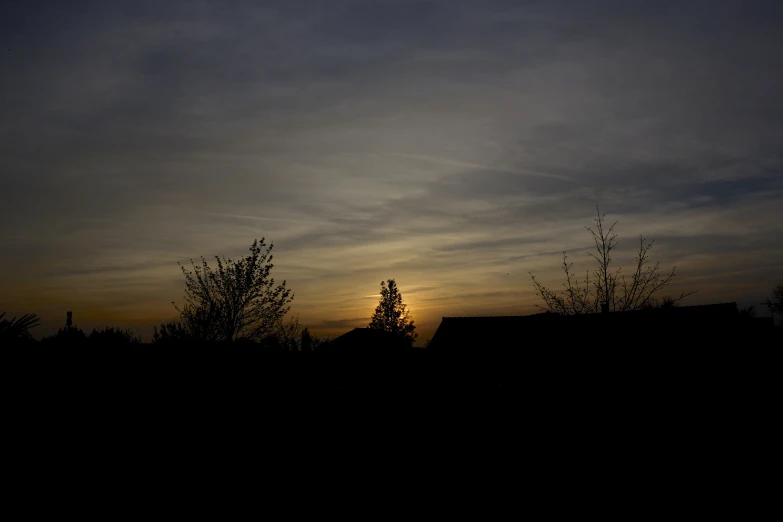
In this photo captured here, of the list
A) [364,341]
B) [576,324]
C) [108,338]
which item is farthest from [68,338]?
[364,341]

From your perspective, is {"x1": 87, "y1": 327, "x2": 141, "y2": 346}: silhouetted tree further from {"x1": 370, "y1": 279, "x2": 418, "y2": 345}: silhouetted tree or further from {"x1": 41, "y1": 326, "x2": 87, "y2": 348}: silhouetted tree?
{"x1": 370, "y1": 279, "x2": 418, "y2": 345}: silhouetted tree

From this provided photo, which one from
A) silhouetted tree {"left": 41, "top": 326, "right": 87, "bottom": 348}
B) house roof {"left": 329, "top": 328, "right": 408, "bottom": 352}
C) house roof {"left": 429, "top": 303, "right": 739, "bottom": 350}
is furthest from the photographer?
house roof {"left": 329, "top": 328, "right": 408, "bottom": 352}

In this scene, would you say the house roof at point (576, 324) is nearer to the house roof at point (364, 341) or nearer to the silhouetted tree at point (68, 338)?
the house roof at point (364, 341)

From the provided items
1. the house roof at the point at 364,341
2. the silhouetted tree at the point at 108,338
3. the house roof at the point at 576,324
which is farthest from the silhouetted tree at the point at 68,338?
the house roof at the point at 364,341

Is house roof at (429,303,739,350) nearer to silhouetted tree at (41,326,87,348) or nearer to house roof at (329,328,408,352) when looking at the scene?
house roof at (329,328,408,352)

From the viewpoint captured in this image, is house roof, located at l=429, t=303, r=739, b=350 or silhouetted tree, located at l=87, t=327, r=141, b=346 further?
house roof, located at l=429, t=303, r=739, b=350

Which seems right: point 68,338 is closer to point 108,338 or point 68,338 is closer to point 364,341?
point 108,338

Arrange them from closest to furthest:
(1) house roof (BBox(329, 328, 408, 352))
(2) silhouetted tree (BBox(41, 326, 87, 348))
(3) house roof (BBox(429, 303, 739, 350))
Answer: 1. (2) silhouetted tree (BBox(41, 326, 87, 348))
2. (3) house roof (BBox(429, 303, 739, 350))
3. (1) house roof (BBox(329, 328, 408, 352))

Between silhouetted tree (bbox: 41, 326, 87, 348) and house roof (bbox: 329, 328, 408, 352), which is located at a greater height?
silhouetted tree (bbox: 41, 326, 87, 348)

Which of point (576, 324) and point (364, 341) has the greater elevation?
point (576, 324)

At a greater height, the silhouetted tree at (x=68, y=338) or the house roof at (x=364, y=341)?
the silhouetted tree at (x=68, y=338)

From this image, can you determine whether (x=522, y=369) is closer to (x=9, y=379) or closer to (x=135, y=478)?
(x=135, y=478)

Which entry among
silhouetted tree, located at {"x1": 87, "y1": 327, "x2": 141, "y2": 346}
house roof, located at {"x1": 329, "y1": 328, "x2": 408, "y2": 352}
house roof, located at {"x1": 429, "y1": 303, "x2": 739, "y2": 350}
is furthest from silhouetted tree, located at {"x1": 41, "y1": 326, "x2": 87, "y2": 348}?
house roof, located at {"x1": 329, "y1": 328, "x2": 408, "y2": 352}

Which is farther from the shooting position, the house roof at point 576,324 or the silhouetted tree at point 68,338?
the house roof at point 576,324
